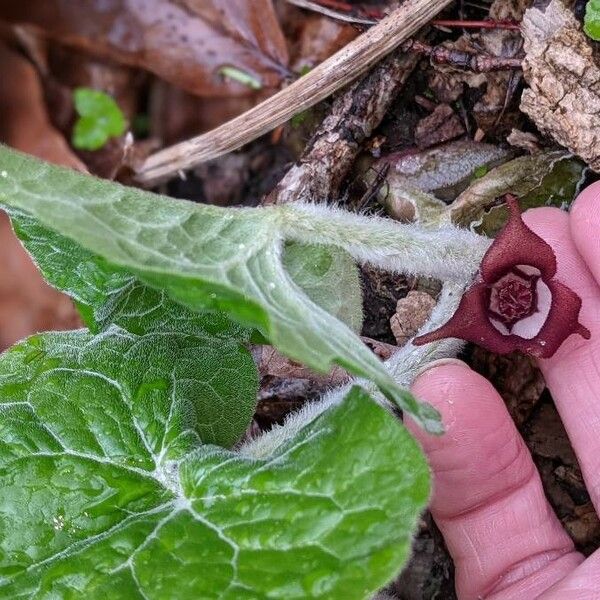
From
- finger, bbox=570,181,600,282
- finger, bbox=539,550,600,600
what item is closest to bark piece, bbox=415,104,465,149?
finger, bbox=570,181,600,282

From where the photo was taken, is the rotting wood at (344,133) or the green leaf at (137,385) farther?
the rotting wood at (344,133)

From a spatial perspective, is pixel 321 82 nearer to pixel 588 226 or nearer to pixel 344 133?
pixel 344 133

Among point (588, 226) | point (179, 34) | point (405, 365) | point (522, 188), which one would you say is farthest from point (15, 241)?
point (588, 226)

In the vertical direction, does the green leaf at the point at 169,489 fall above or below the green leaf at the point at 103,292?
below

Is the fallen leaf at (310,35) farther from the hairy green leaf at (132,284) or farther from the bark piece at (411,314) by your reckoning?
the hairy green leaf at (132,284)

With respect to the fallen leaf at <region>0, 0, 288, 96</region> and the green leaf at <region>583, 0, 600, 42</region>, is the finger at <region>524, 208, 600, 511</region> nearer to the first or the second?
the green leaf at <region>583, 0, 600, 42</region>

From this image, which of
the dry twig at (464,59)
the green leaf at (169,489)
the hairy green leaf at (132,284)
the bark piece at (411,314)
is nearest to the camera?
the green leaf at (169,489)

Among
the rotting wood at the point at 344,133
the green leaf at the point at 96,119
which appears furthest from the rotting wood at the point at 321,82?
the green leaf at the point at 96,119

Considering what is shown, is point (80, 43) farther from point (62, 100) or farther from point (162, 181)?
point (162, 181)
